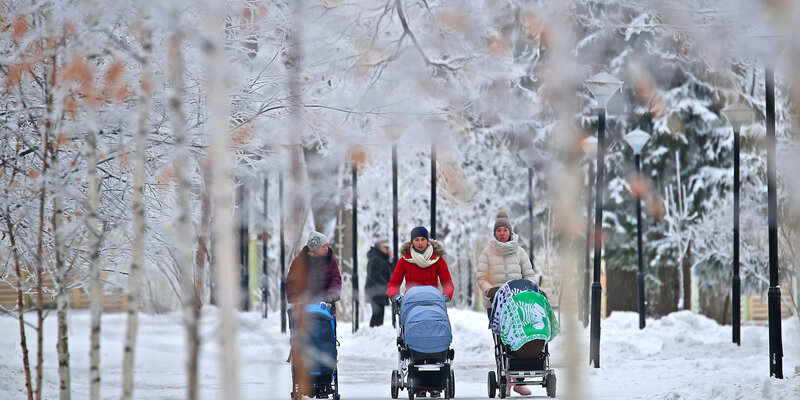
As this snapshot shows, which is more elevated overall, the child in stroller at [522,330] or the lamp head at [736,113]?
the lamp head at [736,113]

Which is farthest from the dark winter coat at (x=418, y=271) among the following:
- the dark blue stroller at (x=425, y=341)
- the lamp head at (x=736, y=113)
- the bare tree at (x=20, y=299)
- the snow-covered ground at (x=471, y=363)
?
the lamp head at (x=736, y=113)

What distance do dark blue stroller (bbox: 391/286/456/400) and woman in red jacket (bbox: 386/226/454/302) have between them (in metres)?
0.64

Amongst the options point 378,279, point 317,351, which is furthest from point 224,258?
point 378,279

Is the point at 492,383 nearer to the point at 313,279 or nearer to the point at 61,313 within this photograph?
the point at 313,279

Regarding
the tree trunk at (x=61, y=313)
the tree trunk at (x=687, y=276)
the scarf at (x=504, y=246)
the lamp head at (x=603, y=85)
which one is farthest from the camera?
the tree trunk at (x=687, y=276)

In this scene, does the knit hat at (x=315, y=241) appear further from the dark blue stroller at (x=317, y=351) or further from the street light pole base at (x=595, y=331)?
the street light pole base at (x=595, y=331)

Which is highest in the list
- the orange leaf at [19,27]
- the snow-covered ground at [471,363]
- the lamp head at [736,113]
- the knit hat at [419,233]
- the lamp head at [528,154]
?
the lamp head at [528,154]

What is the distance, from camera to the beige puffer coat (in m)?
10.5

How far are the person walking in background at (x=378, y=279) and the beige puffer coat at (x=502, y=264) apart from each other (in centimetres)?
822

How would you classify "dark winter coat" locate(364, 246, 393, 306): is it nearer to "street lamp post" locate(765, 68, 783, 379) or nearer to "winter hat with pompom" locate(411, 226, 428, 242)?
"street lamp post" locate(765, 68, 783, 379)

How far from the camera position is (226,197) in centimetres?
433

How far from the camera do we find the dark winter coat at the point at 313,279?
9.00 m

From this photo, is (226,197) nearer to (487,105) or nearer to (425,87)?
(425,87)

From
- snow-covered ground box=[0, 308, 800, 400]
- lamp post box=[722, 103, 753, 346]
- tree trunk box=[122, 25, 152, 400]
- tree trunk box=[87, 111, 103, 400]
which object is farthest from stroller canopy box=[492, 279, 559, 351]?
lamp post box=[722, 103, 753, 346]
